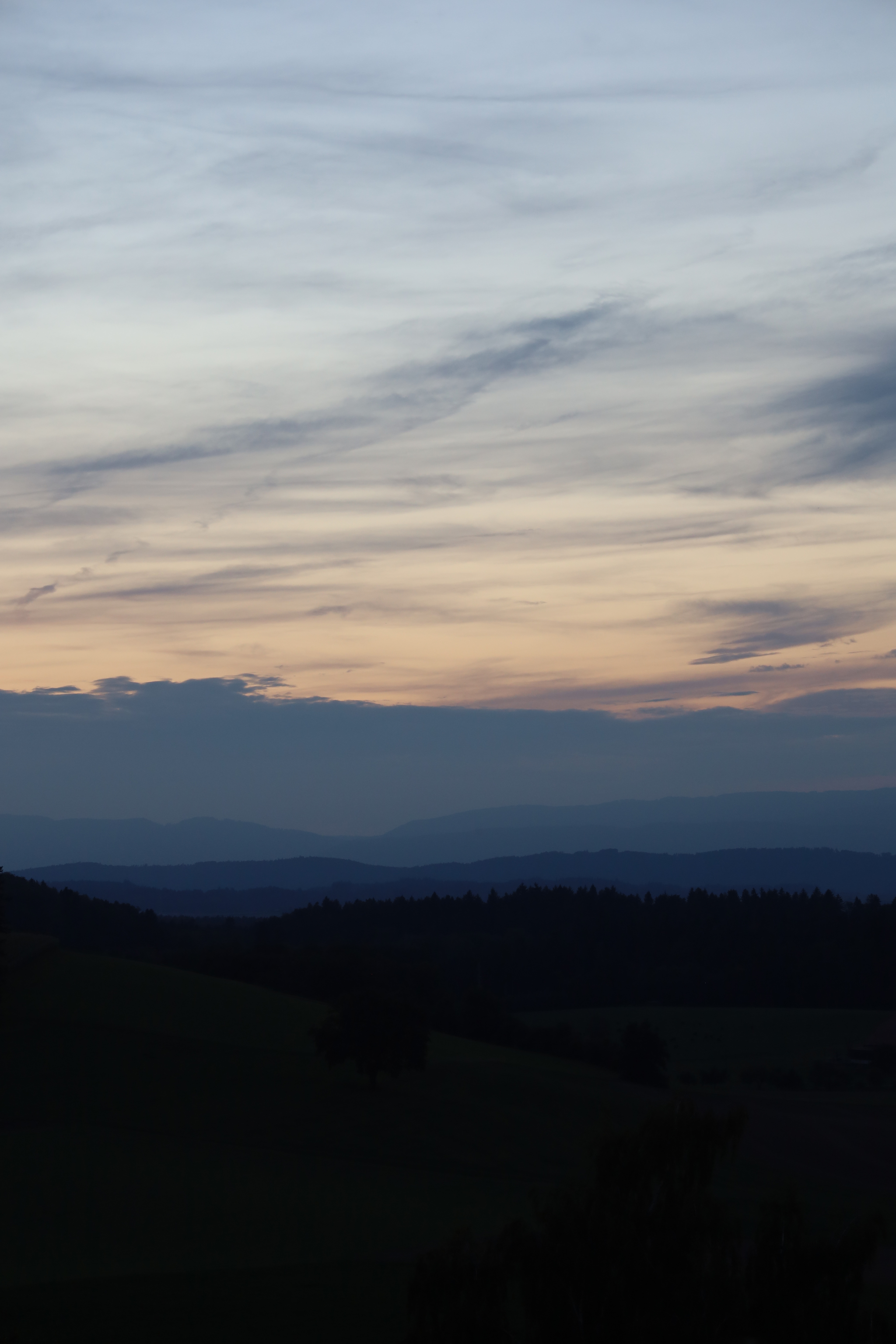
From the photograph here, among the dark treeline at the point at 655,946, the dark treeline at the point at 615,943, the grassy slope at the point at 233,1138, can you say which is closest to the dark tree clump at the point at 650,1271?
the grassy slope at the point at 233,1138

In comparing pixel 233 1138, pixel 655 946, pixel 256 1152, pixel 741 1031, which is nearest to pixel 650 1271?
pixel 256 1152

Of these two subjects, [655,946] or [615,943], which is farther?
[615,943]

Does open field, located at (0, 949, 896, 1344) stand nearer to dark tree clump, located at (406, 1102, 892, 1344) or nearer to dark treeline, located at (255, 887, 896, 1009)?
dark tree clump, located at (406, 1102, 892, 1344)

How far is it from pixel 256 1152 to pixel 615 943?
98.8 metres

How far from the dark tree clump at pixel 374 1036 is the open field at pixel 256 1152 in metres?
1.34

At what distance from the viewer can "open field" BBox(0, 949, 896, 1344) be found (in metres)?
26.0

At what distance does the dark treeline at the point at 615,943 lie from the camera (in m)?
124

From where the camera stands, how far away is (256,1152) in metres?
46.0

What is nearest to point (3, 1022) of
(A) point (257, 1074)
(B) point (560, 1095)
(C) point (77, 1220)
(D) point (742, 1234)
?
(A) point (257, 1074)

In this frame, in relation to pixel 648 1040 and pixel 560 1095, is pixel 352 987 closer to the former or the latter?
pixel 648 1040

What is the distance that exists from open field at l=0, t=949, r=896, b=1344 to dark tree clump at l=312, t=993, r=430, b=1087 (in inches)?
52.7

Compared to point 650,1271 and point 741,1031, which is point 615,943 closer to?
point 741,1031

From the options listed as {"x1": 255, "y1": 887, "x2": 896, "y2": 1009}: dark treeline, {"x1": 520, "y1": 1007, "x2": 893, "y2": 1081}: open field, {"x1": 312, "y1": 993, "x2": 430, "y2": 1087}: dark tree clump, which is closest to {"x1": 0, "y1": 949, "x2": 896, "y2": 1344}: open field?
{"x1": 312, "y1": 993, "x2": 430, "y2": 1087}: dark tree clump

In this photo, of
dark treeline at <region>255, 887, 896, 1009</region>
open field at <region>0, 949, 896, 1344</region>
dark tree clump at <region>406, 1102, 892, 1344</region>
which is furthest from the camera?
dark treeline at <region>255, 887, 896, 1009</region>
